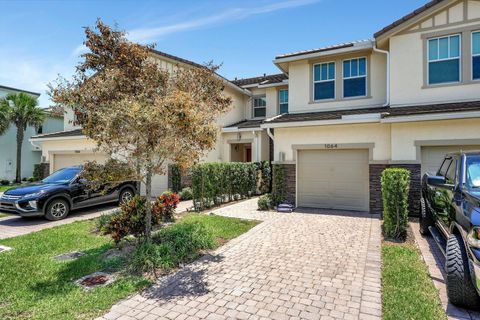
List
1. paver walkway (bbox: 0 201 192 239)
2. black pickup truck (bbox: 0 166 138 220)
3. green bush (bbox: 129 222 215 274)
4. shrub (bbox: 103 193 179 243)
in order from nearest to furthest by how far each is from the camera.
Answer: green bush (bbox: 129 222 215 274) < shrub (bbox: 103 193 179 243) < paver walkway (bbox: 0 201 192 239) < black pickup truck (bbox: 0 166 138 220)

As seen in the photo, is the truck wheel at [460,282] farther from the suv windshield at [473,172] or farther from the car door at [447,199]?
the suv windshield at [473,172]

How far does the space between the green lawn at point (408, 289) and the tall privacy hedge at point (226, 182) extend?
284 inches

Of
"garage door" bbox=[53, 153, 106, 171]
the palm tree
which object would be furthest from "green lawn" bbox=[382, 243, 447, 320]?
the palm tree

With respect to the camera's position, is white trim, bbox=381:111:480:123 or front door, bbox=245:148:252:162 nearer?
white trim, bbox=381:111:480:123

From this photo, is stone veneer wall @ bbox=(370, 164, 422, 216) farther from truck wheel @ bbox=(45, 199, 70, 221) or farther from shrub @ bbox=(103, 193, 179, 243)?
truck wheel @ bbox=(45, 199, 70, 221)

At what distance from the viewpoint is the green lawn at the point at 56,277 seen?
406 centimetres

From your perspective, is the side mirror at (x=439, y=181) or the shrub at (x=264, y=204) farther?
the shrub at (x=264, y=204)

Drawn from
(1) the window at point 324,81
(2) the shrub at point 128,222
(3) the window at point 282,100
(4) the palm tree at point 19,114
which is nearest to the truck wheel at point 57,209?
(2) the shrub at point 128,222

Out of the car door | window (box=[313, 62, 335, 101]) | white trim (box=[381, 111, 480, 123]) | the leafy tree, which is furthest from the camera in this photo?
window (box=[313, 62, 335, 101])

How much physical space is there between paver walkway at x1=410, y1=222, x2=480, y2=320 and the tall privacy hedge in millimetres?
7296

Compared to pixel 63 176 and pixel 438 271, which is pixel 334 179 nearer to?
pixel 438 271

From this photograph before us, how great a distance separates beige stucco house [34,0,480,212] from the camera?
31.6ft

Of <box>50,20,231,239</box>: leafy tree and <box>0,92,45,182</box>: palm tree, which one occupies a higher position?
<box>0,92,45,182</box>: palm tree

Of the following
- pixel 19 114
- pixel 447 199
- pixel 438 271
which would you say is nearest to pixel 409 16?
pixel 447 199
